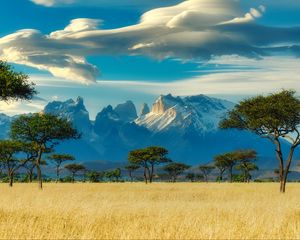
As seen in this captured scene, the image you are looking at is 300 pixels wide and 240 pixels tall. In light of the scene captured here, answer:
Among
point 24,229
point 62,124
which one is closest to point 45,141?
→ point 62,124

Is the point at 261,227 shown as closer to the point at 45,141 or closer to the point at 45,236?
the point at 45,236

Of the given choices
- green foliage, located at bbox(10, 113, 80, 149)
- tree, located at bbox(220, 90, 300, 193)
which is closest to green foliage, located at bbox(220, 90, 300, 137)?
tree, located at bbox(220, 90, 300, 193)

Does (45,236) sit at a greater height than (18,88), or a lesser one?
lesser

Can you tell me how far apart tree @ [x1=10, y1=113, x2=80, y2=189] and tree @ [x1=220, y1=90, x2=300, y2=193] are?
2205 centimetres

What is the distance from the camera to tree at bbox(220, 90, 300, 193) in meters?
51.9

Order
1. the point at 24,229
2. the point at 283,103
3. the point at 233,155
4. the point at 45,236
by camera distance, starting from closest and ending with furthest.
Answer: the point at 45,236 < the point at 24,229 < the point at 283,103 < the point at 233,155

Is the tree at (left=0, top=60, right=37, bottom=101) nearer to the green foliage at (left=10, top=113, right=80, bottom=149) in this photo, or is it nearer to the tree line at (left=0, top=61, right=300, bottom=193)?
the tree line at (left=0, top=61, right=300, bottom=193)

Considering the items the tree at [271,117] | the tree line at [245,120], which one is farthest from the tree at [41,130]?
the tree at [271,117]

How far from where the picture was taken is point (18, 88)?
36156 mm

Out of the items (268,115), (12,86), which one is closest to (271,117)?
(268,115)

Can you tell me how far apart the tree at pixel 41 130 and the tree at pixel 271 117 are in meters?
22.1

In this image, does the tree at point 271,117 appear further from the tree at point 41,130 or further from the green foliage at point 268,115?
the tree at point 41,130

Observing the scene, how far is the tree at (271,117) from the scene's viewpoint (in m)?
51.9

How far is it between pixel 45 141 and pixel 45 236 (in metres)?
53.9
